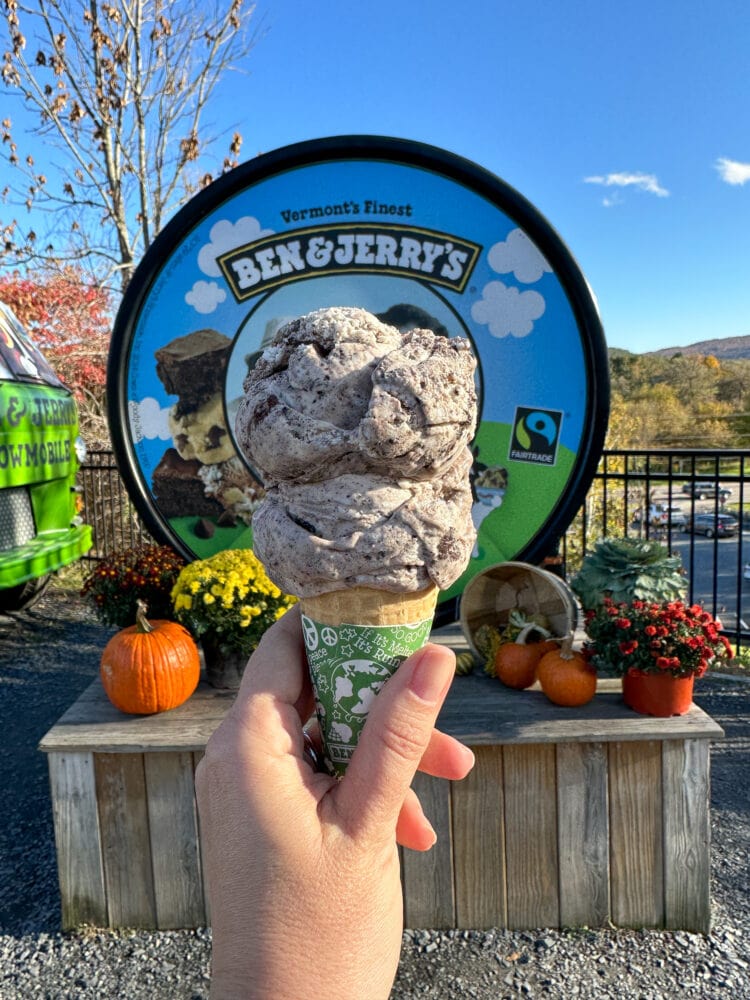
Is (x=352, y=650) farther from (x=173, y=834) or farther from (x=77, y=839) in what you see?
(x=77, y=839)

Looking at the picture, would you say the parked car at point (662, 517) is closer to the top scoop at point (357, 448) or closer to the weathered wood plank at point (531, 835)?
the weathered wood plank at point (531, 835)

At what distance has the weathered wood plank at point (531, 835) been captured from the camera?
8.71 feet

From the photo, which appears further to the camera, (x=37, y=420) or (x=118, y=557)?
(x=37, y=420)

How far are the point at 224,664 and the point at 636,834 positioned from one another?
1.84 m

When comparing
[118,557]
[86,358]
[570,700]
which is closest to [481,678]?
[570,700]

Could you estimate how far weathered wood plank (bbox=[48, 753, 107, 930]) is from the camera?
8.89ft

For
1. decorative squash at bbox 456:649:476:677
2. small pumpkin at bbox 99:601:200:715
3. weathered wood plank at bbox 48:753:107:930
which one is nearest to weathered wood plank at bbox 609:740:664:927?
decorative squash at bbox 456:649:476:677

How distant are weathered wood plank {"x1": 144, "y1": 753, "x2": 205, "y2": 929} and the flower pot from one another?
52 cm

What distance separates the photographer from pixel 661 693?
2.67 m

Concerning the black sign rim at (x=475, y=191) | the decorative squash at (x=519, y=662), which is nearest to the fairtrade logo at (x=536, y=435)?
the black sign rim at (x=475, y=191)

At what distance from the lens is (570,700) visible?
2.77 meters

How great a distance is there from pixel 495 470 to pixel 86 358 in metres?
9.17

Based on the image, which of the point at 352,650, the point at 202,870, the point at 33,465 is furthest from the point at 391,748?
the point at 33,465

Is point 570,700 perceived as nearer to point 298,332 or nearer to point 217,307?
point 298,332
